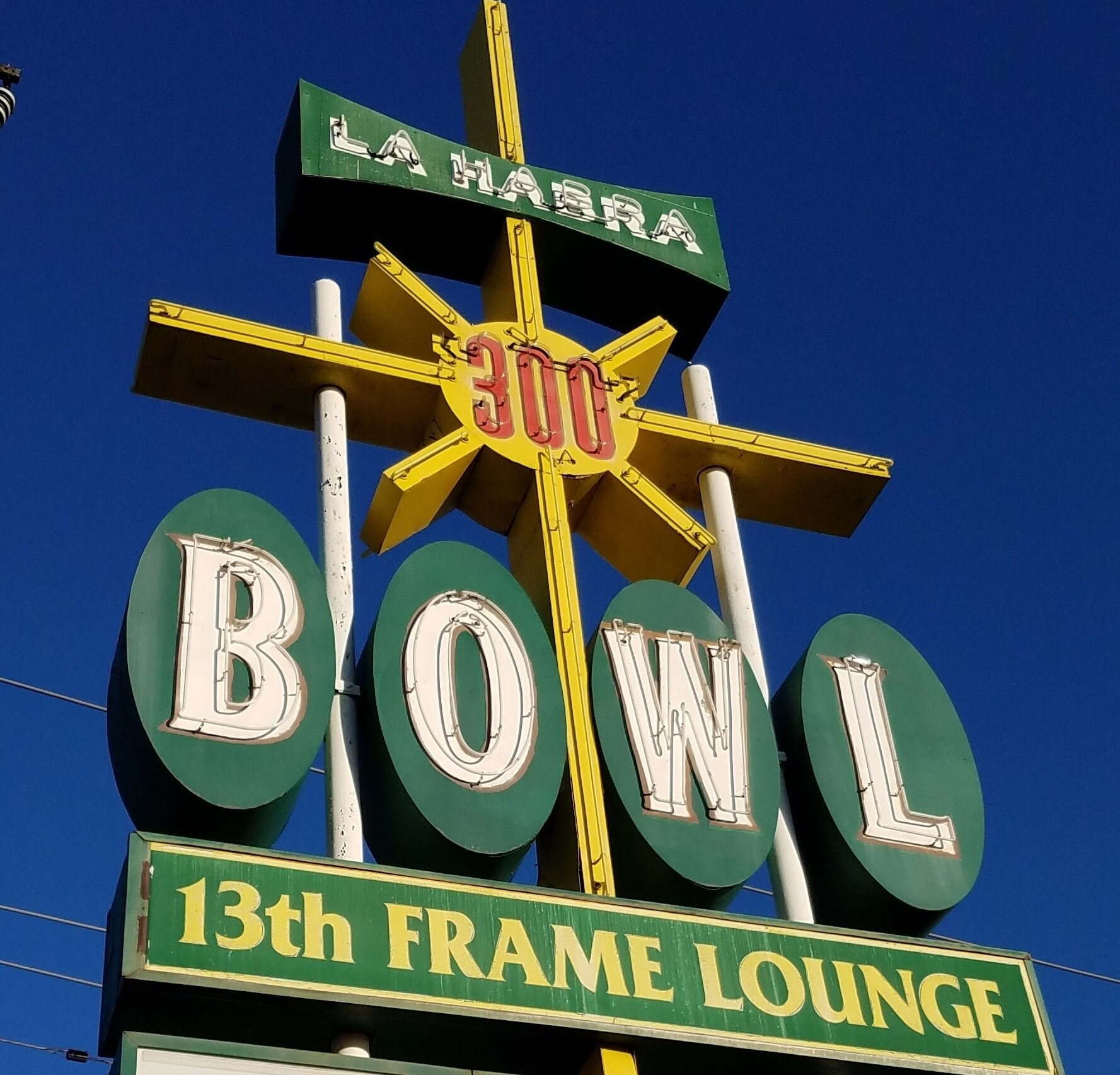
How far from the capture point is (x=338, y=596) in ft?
35.0

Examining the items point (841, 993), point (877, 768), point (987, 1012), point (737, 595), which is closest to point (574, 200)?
point (737, 595)

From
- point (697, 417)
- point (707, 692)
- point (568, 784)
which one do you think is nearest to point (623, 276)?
point (697, 417)

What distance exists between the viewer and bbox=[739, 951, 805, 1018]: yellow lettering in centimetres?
938

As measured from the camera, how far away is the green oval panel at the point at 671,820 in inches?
401

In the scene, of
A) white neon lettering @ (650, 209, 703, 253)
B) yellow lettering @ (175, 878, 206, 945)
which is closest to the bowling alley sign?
yellow lettering @ (175, 878, 206, 945)

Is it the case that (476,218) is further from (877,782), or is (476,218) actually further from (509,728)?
(877,782)

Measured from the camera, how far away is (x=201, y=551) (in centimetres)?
1030

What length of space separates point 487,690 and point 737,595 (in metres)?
2.27

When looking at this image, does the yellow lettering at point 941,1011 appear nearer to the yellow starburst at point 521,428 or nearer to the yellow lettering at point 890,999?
the yellow lettering at point 890,999

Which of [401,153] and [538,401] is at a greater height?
[401,153]

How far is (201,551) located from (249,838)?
5.34 feet

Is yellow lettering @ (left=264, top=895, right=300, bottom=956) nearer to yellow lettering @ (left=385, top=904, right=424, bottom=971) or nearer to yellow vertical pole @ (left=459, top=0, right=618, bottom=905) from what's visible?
yellow lettering @ (left=385, top=904, right=424, bottom=971)

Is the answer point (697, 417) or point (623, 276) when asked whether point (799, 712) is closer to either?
point (697, 417)

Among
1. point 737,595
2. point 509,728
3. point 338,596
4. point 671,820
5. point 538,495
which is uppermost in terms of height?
point 538,495
